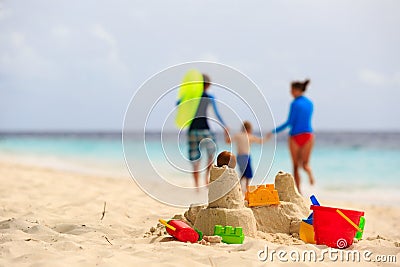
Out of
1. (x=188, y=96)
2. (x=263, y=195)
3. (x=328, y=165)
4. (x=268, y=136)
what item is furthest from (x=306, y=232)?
(x=328, y=165)

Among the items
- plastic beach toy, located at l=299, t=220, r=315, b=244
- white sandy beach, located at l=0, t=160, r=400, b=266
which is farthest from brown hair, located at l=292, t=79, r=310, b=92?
plastic beach toy, located at l=299, t=220, r=315, b=244

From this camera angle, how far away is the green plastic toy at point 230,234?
335 centimetres

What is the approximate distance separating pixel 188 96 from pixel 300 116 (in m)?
2.32

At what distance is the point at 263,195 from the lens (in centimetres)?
388

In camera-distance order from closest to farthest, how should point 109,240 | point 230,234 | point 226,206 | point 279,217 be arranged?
1. point 230,234
2. point 226,206
3. point 109,240
4. point 279,217

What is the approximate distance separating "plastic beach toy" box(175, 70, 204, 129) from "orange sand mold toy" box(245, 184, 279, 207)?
0.76 meters

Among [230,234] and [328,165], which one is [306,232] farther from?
[328,165]

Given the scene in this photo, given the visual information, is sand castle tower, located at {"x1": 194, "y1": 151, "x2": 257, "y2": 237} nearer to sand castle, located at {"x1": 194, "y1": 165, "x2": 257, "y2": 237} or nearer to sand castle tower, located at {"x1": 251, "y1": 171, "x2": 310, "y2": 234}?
sand castle, located at {"x1": 194, "y1": 165, "x2": 257, "y2": 237}

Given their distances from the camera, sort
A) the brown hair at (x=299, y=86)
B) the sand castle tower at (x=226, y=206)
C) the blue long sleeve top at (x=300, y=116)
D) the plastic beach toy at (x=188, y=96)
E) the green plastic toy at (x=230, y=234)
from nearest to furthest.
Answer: the green plastic toy at (x=230, y=234) < the sand castle tower at (x=226, y=206) < the plastic beach toy at (x=188, y=96) < the blue long sleeve top at (x=300, y=116) < the brown hair at (x=299, y=86)

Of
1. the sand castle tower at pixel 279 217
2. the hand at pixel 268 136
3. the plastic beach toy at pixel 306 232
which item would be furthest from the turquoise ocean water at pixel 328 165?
the plastic beach toy at pixel 306 232

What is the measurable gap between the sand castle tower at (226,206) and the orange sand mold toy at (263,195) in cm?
34

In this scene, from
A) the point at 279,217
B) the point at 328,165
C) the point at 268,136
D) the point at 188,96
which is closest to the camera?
the point at 268,136

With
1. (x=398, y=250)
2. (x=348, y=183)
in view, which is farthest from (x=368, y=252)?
(x=348, y=183)

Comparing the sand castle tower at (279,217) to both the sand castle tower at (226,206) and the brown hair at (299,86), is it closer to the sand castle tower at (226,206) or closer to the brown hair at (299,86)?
the sand castle tower at (226,206)
